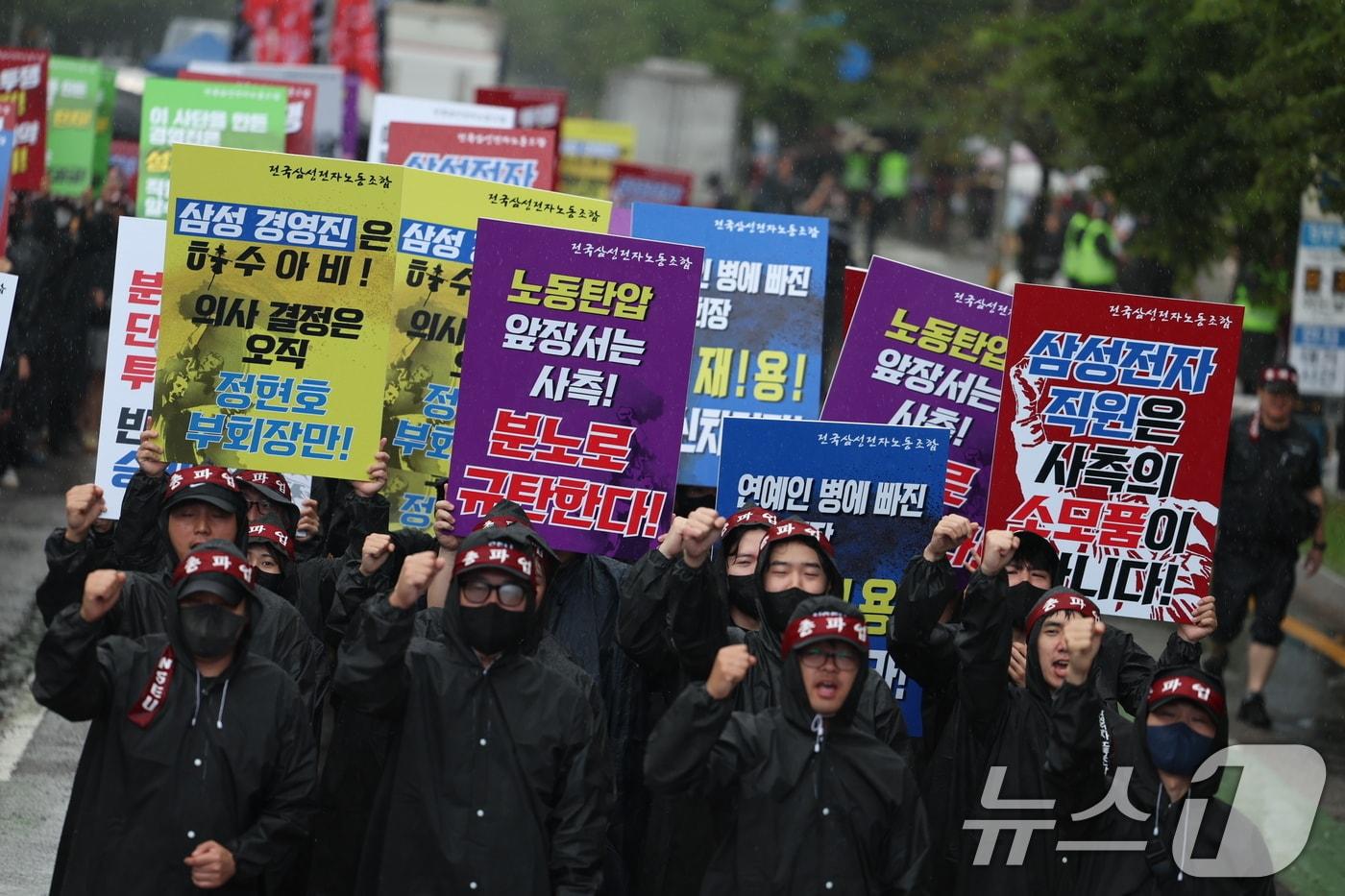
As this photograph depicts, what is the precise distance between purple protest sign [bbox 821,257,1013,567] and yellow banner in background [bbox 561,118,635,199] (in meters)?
17.8

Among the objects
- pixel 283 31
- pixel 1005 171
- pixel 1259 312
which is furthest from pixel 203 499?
pixel 1005 171

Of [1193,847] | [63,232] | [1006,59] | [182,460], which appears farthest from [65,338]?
[1006,59]

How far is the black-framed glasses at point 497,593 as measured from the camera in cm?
563

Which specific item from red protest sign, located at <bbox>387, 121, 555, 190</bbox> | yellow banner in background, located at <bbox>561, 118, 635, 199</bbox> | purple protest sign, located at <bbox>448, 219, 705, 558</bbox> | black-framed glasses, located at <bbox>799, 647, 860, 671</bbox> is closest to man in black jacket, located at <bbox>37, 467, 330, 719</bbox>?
purple protest sign, located at <bbox>448, 219, 705, 558</bbox>

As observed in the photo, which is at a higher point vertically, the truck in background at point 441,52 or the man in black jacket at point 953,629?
the truck in background at point 441,52

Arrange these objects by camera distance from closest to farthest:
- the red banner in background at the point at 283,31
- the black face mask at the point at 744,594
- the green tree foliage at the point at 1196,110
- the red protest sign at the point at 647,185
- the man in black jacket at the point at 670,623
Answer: the man in black jacket at the point at 670,623 → the black face mask at the point at 744,594 → the green tree foliage at the point at 1196,110 → the red protest sign at the point at 647,185 → the red banner in background at the point at 283,31

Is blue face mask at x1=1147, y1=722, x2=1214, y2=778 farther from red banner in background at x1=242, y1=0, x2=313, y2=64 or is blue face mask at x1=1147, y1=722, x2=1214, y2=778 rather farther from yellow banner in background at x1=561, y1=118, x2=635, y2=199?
red banner in background at x1=242, y1=0, x2=313, y2=64

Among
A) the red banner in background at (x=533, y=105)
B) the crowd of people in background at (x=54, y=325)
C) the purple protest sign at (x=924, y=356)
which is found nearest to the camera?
the purple protest sign at (x=924, y=356)

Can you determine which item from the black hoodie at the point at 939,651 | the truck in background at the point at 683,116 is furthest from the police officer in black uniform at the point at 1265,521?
the truck in background at the point at 683,116

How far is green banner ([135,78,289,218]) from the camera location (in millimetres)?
13812

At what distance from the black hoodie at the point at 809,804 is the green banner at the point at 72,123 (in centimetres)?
1247

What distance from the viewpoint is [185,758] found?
5.53 metres

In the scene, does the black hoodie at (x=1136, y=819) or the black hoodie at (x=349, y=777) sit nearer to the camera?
the black hoodie at (x=1136, y=819)

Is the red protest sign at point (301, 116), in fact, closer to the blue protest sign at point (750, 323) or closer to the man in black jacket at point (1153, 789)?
the blue protest sign at point (750, 323)
